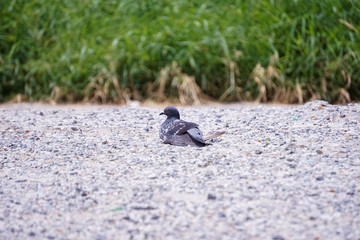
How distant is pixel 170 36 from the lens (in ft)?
20.3

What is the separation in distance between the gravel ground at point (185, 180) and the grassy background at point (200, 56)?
1.47m

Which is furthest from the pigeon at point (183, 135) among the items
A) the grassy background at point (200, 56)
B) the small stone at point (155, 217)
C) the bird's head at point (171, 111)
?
the grassy background at point (200, 56)

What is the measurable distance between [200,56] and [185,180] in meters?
3.47

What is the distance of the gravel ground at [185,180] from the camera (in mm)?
2199

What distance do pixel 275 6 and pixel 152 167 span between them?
13.3 feet

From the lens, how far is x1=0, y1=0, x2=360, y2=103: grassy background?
580 centimetres

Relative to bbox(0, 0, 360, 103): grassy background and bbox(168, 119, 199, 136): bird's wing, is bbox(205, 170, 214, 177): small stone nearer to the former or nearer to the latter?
bbox(168, 119, 199, 136): bird's wing

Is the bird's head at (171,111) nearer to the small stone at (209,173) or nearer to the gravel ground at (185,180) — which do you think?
the gravel ground at (185,180)

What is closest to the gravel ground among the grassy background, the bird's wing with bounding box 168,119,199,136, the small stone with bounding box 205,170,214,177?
the small stone with bounding box 205,170,214,177

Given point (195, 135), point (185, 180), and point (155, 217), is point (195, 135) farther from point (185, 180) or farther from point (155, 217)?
point (155, 217)

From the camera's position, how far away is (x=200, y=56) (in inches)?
237

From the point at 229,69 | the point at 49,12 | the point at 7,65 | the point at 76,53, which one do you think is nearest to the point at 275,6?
the point at 229,69

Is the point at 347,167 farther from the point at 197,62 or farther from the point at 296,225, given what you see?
the point at 197,62

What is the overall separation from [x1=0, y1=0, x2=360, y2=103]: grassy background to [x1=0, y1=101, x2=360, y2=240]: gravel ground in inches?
57.9
